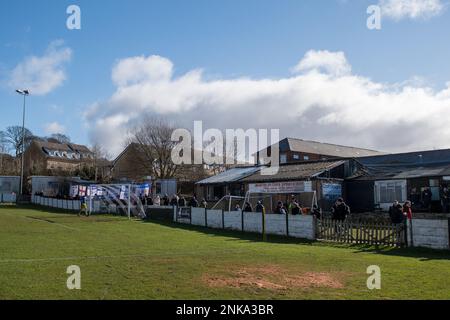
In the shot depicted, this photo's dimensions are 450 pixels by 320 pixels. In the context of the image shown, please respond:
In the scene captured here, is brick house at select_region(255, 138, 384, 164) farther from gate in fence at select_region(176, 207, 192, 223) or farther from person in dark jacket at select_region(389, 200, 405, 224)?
person in dark jacket at select_region(389, 200, 405, 224)

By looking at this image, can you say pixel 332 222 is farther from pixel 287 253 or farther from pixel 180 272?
pixel 180 272

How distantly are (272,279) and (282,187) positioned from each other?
2595 centimetres

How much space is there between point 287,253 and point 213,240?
5215mm

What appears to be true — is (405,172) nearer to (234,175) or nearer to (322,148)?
(234,175)

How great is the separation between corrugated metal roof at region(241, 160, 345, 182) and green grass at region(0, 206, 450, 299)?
52.7 feet

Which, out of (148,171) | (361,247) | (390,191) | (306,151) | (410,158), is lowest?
(361,247)

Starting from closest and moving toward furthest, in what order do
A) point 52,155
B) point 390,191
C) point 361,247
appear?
point 361,247, point 390,191, point 52,155

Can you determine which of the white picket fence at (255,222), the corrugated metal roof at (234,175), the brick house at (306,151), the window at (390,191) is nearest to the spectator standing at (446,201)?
the window at (390,191)

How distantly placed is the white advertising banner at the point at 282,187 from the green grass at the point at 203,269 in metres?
14.9

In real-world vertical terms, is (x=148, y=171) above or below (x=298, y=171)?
above

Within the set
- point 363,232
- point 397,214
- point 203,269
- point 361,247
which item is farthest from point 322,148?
point 203,269

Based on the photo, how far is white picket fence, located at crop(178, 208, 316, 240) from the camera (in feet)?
72.7

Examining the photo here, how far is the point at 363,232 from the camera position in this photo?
1952 centimetres
